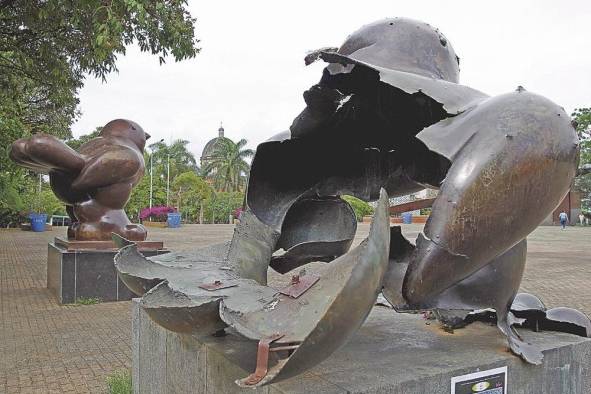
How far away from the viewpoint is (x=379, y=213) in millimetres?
1804

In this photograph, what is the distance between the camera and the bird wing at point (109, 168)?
7.98 meters

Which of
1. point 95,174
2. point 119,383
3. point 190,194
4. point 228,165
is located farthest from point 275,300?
point 228,165

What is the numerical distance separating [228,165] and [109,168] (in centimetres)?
4023

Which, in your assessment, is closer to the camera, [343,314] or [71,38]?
[343,314]

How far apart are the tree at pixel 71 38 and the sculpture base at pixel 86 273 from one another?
8.69 feet

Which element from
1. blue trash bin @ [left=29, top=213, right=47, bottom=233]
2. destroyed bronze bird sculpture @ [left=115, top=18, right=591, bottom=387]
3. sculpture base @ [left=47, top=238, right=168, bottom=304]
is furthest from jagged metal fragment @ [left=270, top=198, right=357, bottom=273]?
blue trash bin @ [left=29, top=213, right=47, bottom=233]

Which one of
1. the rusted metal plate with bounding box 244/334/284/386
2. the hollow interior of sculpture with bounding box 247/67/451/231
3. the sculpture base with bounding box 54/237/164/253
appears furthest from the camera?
the sculpture base with bounding box 54/237/164/253

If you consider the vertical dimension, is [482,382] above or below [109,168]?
below

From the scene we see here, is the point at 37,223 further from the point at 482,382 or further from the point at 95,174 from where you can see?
the point at 482,382

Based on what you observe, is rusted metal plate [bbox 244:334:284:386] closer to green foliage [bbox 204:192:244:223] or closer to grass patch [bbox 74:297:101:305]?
grass patch [bbox 74:297:101:305]

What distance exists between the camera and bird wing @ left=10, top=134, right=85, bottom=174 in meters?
7.59

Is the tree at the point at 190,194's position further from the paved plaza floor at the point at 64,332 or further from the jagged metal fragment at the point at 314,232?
the jagged metal fragment at the point at 314,232

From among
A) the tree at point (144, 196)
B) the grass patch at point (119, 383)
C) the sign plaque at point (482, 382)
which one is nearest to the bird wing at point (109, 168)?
the grass patch at point (119, 383)

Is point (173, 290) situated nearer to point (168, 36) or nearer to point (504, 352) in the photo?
point (504, 352)
